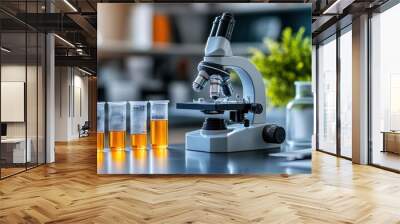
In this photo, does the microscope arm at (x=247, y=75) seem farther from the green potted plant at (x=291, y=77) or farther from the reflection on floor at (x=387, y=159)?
the reflection on floor at (x=387, y=159)

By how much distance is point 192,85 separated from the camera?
481 cm

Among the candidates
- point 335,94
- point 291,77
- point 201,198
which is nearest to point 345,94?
point 335,94

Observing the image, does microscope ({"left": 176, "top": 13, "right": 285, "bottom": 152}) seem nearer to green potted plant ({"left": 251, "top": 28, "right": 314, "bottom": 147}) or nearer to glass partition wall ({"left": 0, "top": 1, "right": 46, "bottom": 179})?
green potted plant ({"left": 251, "top": 28, "right": 314, "bottom": 147})

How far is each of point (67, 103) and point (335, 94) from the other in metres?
8.18

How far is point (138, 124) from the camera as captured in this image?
4.85 metres

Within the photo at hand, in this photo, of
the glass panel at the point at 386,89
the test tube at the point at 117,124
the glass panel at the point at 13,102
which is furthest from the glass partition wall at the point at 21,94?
the glass panel at the point at 386,89

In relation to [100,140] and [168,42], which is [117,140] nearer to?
[100,140]

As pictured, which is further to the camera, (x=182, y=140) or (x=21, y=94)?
(x=21, y=94)

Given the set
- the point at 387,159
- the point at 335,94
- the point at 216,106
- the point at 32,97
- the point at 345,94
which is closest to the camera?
the point at 216,106

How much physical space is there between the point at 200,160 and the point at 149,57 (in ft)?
4.21

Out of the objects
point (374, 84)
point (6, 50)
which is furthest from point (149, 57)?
point (374, 84)

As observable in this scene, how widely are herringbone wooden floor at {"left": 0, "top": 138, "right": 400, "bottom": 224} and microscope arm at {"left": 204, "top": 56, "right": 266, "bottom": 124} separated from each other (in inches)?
38.0

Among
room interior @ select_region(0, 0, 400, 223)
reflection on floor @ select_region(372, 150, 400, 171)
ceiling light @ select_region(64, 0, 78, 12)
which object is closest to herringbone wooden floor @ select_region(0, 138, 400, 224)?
room interior @ select_region(0, 0, 400, 223)

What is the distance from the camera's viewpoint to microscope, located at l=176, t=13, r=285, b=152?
466cm
